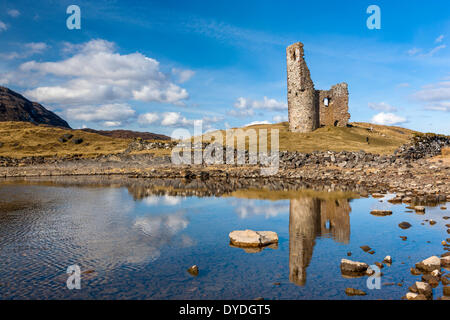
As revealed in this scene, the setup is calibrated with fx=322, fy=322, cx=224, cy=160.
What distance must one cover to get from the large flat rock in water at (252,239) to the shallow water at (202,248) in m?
0.37

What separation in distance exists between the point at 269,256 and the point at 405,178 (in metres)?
21.1

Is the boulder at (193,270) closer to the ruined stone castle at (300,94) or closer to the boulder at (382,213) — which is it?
the boulder at (382,213)

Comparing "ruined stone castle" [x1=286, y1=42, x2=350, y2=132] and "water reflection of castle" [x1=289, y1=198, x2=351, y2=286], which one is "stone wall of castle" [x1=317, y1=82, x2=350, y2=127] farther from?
"water reflection of castle" [x1=289, y1=198, x2=351, y2=286]

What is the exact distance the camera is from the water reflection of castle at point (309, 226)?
397 inches

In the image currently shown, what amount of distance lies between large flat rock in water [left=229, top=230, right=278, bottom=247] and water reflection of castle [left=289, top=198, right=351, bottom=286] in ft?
2.62

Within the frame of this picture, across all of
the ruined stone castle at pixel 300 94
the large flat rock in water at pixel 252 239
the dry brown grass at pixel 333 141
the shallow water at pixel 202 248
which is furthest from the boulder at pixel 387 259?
the ruined stone castle at pixel 300 94

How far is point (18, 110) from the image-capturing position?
174 metres

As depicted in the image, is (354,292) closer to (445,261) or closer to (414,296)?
(414,296)

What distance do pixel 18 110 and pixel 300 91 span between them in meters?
174

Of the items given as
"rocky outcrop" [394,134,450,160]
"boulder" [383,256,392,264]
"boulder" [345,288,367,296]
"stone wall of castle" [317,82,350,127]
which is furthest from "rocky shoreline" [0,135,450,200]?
"stone wall of castle" [317,82,350,127]

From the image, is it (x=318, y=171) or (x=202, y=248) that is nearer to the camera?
(x=202, y=248)

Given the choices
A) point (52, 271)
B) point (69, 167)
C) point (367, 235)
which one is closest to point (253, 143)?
point (69, 167)

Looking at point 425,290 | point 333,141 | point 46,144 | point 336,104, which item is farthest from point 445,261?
point 46,144
